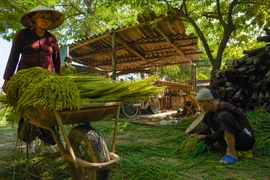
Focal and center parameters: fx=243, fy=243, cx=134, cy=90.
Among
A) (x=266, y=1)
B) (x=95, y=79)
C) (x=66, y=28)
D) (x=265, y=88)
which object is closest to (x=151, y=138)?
(x=265, y=88)

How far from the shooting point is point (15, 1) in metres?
5.56

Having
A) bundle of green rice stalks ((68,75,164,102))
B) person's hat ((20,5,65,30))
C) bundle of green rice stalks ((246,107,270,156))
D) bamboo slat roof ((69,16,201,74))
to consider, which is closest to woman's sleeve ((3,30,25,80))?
person's hat ((20,5,65,30))

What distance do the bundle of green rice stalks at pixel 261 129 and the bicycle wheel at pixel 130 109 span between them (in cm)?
464

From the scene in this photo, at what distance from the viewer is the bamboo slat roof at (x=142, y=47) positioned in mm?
6320

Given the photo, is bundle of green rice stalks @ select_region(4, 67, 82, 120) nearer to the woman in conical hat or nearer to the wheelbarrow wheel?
the wheelbarrow wheel

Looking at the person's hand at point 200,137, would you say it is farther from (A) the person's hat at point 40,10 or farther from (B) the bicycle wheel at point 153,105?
(B) the bicycle wheel at point 153,105

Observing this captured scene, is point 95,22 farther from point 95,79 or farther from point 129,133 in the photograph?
point 95,79

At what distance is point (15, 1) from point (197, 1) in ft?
15.4

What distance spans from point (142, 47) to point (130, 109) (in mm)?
2226

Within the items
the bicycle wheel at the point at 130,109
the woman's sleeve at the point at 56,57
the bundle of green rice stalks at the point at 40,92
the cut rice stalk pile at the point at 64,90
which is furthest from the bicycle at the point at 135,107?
the bundle of green rice stalks at the point at 40,92

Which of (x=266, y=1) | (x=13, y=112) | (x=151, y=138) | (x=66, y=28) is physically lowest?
(x=151, y=138)

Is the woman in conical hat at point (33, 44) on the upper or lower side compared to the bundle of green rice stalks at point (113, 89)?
upper

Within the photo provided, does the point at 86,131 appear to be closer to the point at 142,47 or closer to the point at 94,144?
the point at 94,144

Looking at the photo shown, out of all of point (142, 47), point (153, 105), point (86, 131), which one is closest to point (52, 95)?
point (86, 131)
